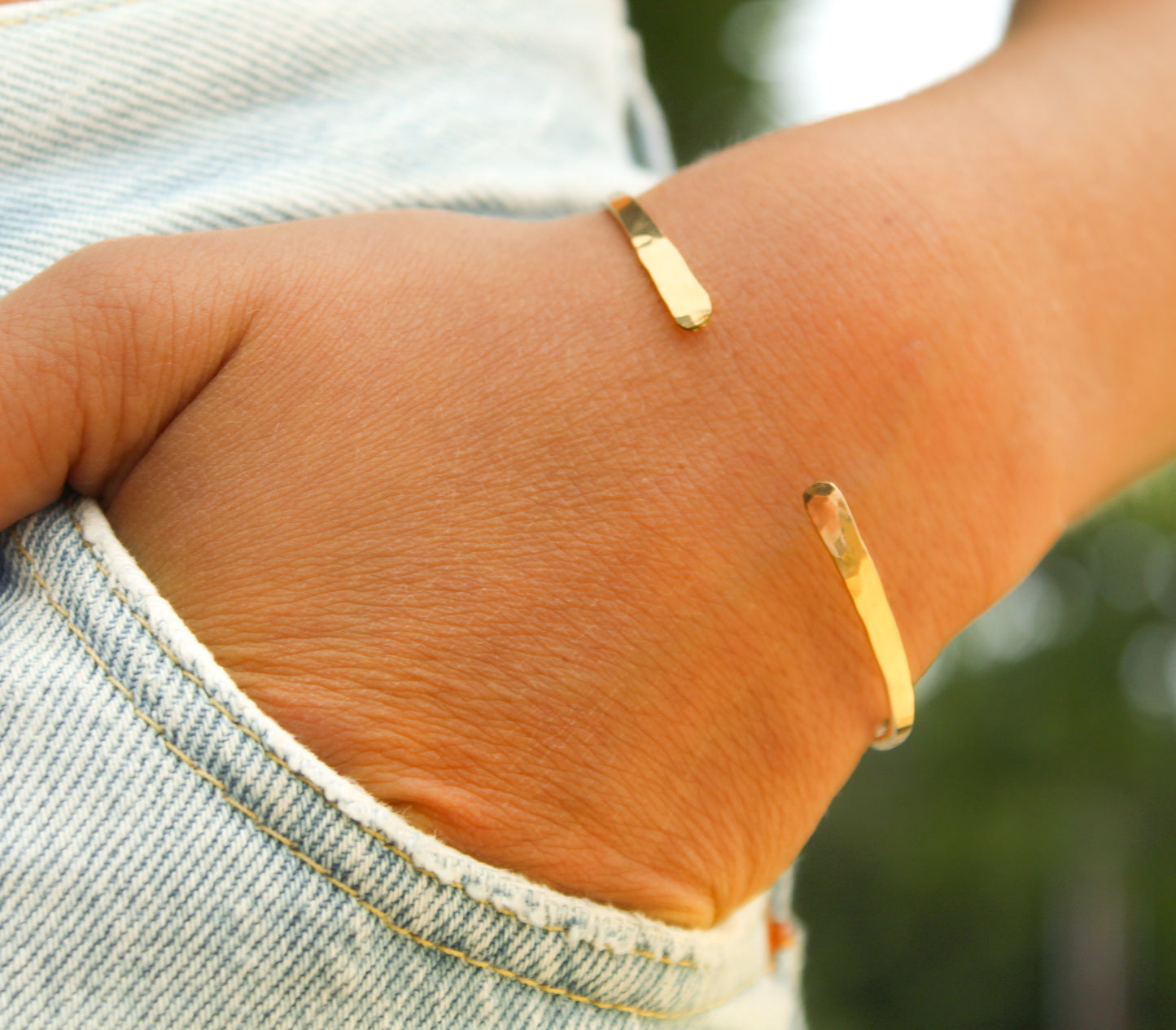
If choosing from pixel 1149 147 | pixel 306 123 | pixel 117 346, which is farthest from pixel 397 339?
pixel 1149 147

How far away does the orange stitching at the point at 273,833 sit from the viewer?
0.73m

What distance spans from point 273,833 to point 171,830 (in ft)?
0.25

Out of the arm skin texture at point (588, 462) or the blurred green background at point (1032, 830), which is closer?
the arm skin texture at point (588, 462)

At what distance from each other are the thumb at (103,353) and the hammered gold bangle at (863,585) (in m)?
0.52

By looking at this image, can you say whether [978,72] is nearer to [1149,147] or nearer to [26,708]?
[1149,147]

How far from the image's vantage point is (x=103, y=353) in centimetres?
77

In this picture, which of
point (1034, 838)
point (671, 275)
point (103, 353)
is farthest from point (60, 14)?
point (1034, 838)

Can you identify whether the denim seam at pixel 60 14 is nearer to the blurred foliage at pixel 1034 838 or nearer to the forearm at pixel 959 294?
the forearm at pixel 959 294

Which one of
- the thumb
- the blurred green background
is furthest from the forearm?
the blurred green background

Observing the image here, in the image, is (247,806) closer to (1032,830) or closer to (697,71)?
(697,71)

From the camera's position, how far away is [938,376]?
2.83 feet

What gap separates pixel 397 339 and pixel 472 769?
1.23 ft

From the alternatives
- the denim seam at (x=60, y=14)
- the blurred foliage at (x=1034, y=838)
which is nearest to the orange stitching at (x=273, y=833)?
the denim seam at (x=60, y=14)

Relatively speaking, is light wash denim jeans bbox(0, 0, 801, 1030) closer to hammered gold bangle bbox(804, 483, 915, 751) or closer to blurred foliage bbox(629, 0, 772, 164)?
hammered gold bangle bbox(804, 483, 915, 751)
